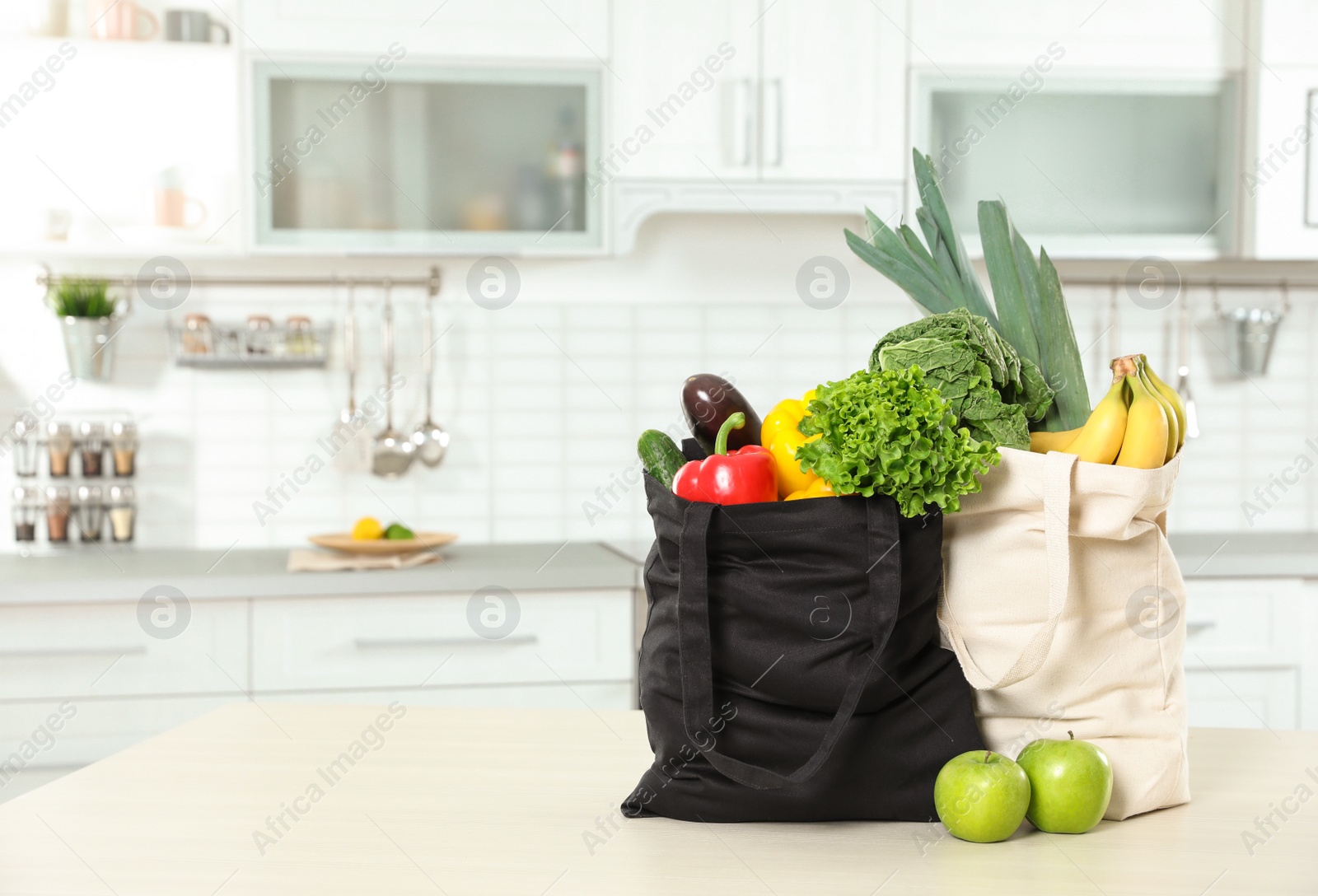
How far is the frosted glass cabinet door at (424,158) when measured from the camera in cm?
230

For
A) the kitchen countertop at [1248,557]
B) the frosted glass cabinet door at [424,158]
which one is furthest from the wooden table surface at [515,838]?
the frosted glass cabinet door at [424,158]

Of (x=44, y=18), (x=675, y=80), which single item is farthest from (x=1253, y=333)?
(x=44, y=18)

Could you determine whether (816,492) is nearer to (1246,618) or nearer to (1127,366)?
(1127,366)

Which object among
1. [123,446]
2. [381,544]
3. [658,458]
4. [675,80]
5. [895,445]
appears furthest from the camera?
[123,446]

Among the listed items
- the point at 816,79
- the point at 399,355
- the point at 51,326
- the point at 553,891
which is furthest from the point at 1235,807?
the point at 51,326

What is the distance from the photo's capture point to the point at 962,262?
2.80 ft

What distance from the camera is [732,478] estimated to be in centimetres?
73

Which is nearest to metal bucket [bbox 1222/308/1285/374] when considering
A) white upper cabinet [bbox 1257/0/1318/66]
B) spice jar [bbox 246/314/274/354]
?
white upper cabinet [bbox 1257/0/1318/66]

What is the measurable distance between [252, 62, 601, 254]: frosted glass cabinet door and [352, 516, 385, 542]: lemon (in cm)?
57

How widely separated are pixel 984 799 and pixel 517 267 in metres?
2.09

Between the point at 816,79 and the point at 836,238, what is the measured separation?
0.43m

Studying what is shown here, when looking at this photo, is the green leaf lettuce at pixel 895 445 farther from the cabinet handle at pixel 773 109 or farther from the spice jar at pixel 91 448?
the spice jar at pixel 91 448

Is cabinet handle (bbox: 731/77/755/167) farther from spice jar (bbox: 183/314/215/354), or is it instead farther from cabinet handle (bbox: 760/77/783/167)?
spice jar (bbox: 183/314/215/354)

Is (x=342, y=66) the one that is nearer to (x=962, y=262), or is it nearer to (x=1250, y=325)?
(x=962, y=262)
